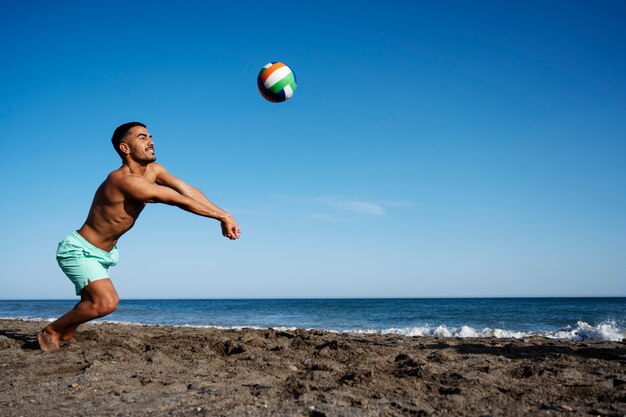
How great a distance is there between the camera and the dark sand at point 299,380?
8.79 feet

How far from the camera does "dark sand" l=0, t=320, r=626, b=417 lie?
268 cm

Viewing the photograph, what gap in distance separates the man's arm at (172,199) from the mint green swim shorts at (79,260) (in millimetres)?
811

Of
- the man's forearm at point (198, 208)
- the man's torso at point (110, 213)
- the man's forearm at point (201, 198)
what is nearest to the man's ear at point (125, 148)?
the man's torso at point (110, 213)

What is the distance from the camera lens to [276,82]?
6086 millimetres

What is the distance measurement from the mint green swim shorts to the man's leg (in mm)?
75

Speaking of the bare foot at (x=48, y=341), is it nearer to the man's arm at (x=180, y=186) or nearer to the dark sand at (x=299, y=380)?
the dark sand at (x=299, y=380)

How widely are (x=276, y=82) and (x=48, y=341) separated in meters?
3.98

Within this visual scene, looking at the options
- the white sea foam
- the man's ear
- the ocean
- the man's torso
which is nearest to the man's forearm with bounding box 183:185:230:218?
the man's torso

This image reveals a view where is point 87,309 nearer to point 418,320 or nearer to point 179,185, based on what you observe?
point 179,185

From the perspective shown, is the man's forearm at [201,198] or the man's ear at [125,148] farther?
the man's ear at [125,148]

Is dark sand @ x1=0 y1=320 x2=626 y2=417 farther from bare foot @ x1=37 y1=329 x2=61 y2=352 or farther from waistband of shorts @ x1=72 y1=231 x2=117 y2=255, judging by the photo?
waistband of shorts @ x1=72 y1=231 x2=117 y2=255

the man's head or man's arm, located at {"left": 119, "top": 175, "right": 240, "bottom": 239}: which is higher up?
the man's head

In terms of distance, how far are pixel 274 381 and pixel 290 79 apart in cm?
412

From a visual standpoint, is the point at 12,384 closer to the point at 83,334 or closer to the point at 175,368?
the point at 175,368
